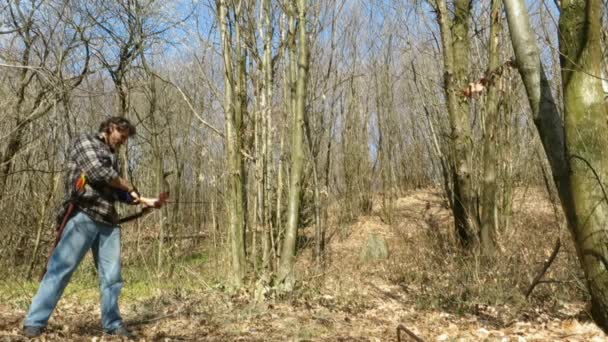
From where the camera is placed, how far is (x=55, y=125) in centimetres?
905

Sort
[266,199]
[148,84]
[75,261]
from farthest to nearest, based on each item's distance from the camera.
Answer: [148,84] → [266,199] → [75,261]

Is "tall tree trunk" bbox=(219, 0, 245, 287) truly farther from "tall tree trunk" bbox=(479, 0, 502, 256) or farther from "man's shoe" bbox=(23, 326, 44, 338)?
"tall tree trunk" bbox=(479, 0, 502, 256)

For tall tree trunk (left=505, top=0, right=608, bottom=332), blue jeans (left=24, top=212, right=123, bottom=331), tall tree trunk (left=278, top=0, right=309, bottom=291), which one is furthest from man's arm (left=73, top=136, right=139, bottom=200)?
tall tree trunk (left=505, top=0, right=608, bottom=332)

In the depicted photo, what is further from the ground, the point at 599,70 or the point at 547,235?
the point at 599,70

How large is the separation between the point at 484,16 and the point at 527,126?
8.55 feet

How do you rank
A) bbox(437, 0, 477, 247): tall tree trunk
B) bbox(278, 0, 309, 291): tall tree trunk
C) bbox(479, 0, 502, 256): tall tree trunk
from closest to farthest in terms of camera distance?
bbox(278, 0, 309, 291): tall tree trunk → bbox(479, 0, 502, 256): tall tree trunk → bbox(437, 0, 477, 247): tall tree trunk

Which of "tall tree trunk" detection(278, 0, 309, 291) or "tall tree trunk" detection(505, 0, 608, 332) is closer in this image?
"tall tree trunk" detection(505, 0, 608, 332)

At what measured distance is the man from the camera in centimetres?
342

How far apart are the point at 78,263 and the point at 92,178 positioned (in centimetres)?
64

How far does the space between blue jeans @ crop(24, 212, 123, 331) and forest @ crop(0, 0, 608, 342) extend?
157 millimetres

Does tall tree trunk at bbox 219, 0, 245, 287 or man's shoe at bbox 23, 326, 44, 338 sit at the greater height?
tall tree trunk at bbox 219, 0, 245, 287

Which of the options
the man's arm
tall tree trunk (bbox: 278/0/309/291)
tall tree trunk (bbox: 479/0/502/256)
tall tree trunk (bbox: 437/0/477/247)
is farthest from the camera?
tall tree trunk (bbox: 437/0/477/247)

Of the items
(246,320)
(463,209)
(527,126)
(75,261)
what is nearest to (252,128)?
(246,320)

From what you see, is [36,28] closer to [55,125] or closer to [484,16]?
[55,125]
